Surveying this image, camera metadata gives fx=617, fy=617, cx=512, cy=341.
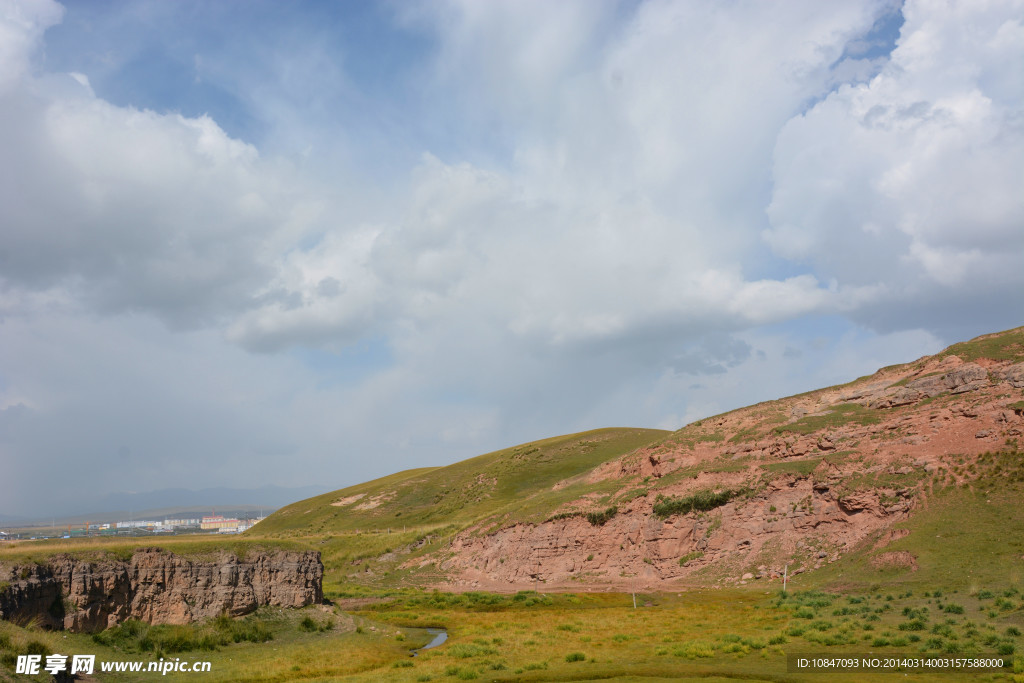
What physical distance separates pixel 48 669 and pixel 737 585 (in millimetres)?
50146

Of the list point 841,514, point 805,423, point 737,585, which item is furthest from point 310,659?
point 805,423

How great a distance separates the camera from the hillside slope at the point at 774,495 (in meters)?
53.9

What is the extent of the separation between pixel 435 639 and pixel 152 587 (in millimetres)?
17974

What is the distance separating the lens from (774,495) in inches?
2440

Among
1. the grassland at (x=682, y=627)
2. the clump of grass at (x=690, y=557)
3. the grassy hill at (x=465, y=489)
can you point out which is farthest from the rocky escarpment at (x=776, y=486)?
the grassy hill at (x=465, y=489)

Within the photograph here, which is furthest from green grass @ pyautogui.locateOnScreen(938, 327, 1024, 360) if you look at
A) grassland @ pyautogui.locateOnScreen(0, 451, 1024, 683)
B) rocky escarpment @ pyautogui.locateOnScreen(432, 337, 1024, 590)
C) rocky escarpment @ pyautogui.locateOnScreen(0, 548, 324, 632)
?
rocky escarpment @ pyautogui.locateOnScreen(0, 548, 324, 632)

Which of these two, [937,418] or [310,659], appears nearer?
[310,659]

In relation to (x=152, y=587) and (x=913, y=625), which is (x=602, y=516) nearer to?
(x=913, y=625)

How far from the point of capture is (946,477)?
5378cm

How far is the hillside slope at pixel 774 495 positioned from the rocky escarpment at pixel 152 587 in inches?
1190

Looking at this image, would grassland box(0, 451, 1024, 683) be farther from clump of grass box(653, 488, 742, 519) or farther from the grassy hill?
the grassy hill

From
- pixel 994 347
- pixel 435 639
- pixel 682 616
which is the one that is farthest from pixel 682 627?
pixel 994 347

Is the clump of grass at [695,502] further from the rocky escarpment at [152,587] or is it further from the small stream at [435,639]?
the rocky escarpment at [152,587]

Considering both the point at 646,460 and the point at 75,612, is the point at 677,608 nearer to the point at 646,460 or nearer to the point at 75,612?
the point at 646,460
